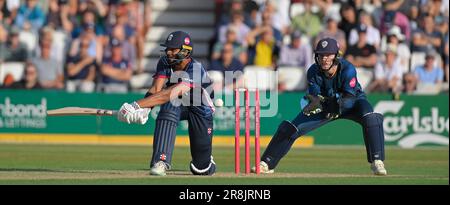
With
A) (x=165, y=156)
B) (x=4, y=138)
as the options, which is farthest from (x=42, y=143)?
(x=165, y=156)

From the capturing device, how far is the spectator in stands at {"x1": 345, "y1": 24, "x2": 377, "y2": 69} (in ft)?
76.1

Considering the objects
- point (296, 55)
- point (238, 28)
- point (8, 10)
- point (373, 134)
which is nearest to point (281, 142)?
point (373, 134)

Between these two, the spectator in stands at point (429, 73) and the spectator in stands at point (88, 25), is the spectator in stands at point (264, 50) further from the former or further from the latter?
the spectator in stands at point (88, 25)

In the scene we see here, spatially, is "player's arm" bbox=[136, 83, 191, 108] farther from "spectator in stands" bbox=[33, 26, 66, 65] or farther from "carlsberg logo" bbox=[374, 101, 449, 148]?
"spectator in stands" bbox=[33, 26, 66, 65]

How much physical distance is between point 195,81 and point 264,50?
10.7 m

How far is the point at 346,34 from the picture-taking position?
78.0 ft

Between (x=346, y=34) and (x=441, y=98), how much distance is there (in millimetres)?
2826

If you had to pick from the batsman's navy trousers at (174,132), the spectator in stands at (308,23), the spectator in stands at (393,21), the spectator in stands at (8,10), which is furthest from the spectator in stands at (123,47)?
the batsman's navy trousers at (174,132)

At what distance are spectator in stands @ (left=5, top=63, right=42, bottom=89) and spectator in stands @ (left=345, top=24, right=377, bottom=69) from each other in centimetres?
624

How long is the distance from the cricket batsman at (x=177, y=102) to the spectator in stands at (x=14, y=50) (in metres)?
11.4

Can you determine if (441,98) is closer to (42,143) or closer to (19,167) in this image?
(42,143)

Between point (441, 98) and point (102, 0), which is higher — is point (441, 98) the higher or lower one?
the lower one

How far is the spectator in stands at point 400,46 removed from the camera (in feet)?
76.4

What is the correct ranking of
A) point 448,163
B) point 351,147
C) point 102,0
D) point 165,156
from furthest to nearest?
point 102,0 → point 351,147 → point 448,163 → point 165,156
